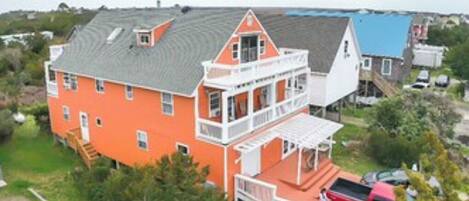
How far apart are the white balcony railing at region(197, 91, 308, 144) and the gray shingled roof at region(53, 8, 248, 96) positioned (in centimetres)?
179

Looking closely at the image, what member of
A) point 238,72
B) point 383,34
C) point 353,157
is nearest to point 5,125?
point 238,72

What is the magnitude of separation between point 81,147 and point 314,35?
19509 millimetres

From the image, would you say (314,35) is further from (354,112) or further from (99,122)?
(99,122)

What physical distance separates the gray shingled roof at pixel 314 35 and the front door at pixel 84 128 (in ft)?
54.6

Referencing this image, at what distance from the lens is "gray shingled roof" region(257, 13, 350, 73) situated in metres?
33.2

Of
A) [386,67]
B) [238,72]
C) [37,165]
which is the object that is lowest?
[37,165]

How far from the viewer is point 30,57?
172 ft

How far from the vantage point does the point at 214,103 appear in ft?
66.9

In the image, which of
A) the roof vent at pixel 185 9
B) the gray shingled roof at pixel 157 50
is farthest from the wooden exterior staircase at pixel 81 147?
the roof vent at pixel 185 9

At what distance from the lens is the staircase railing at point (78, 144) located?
24331 mm

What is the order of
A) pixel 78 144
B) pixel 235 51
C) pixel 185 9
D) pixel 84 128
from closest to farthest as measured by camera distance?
1. pixel 235 51
2. pixel 185 9
3. pixel 78 144
4. pixel 84 128

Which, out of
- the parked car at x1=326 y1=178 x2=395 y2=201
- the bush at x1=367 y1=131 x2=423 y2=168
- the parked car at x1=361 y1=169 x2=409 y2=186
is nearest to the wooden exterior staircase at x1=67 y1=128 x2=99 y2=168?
Result: the parked car at x1=326 y1=178 x2=395 y2=201

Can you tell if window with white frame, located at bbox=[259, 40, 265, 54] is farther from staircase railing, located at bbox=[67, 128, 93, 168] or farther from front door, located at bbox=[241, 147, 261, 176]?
staircase railing, located at bbox=[67, 128, 93, 168]

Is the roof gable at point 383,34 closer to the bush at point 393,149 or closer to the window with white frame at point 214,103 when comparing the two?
the bush at point 393,149
